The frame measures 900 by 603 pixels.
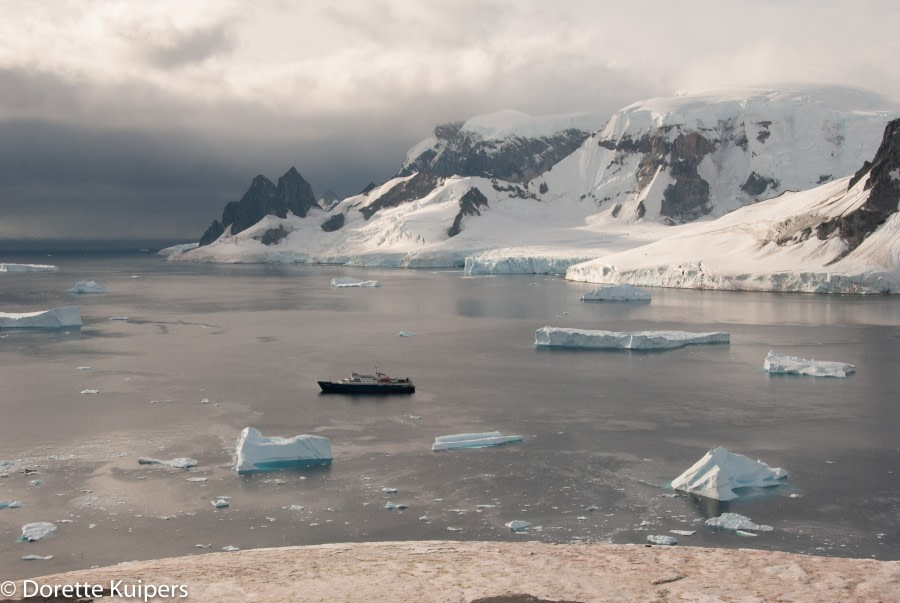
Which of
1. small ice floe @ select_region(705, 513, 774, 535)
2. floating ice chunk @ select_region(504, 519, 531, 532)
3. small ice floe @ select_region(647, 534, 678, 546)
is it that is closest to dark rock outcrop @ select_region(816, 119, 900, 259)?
small ice floe @ select_region(705, 513, 774, 535)

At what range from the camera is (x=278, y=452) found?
28.1 meters

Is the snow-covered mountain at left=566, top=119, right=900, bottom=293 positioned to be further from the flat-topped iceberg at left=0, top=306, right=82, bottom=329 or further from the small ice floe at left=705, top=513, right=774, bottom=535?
the small ice floe at left=705, top=513, right=774, bottom=535

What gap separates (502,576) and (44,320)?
5980cm

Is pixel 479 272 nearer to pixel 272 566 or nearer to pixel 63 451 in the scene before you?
pixel 63 451

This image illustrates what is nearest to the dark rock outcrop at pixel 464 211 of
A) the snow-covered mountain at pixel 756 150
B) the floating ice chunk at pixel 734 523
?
the snow-covered mountain at pixel 756 150

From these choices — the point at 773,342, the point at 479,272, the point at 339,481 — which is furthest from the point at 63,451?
the point at 479,272

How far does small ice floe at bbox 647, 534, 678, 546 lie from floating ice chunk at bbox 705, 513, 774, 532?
5.69 ft

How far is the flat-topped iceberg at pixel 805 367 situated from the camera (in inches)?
1736

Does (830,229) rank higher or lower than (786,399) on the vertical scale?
higher

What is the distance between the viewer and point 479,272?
152 metres

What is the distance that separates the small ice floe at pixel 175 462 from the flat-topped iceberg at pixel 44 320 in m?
42.1

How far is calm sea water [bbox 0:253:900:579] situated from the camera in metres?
22.0

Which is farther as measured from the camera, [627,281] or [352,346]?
[627,281]

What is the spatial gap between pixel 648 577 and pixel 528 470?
40.1ft
